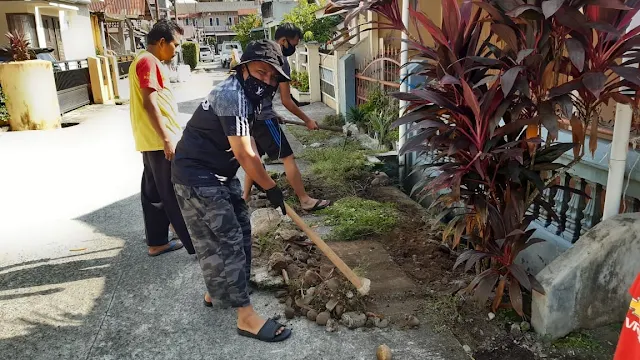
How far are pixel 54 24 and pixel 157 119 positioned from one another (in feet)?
55.0

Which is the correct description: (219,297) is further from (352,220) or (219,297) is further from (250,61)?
(352,220)

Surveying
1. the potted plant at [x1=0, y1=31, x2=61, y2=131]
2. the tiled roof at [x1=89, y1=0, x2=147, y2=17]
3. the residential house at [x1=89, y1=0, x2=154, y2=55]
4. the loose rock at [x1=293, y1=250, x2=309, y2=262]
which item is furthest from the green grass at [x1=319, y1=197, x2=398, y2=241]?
the tiled roof at [x1=89, y1=0, x2=147, y2=17]

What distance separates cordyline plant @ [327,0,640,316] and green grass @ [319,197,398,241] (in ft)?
4.21

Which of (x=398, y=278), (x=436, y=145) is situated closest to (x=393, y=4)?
(x=436, y=145)

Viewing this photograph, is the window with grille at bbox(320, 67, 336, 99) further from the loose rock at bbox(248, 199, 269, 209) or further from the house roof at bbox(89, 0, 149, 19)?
the house roof at bbox(89, 0, 149, 19)

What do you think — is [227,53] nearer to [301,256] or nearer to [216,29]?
[301,256]

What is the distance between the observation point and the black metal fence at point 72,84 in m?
12.1

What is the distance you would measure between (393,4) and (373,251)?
73.3 inches

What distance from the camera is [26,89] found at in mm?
9852

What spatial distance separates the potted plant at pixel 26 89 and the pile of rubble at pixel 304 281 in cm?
809

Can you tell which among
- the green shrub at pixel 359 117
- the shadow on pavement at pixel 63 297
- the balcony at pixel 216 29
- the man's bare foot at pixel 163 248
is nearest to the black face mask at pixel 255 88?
the shadow on pavement at pixel 63 297

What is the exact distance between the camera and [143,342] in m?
2.79

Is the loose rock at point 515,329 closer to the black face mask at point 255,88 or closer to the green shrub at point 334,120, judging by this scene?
the black face mask at point 255,88

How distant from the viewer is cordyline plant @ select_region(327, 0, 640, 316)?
2.08m
